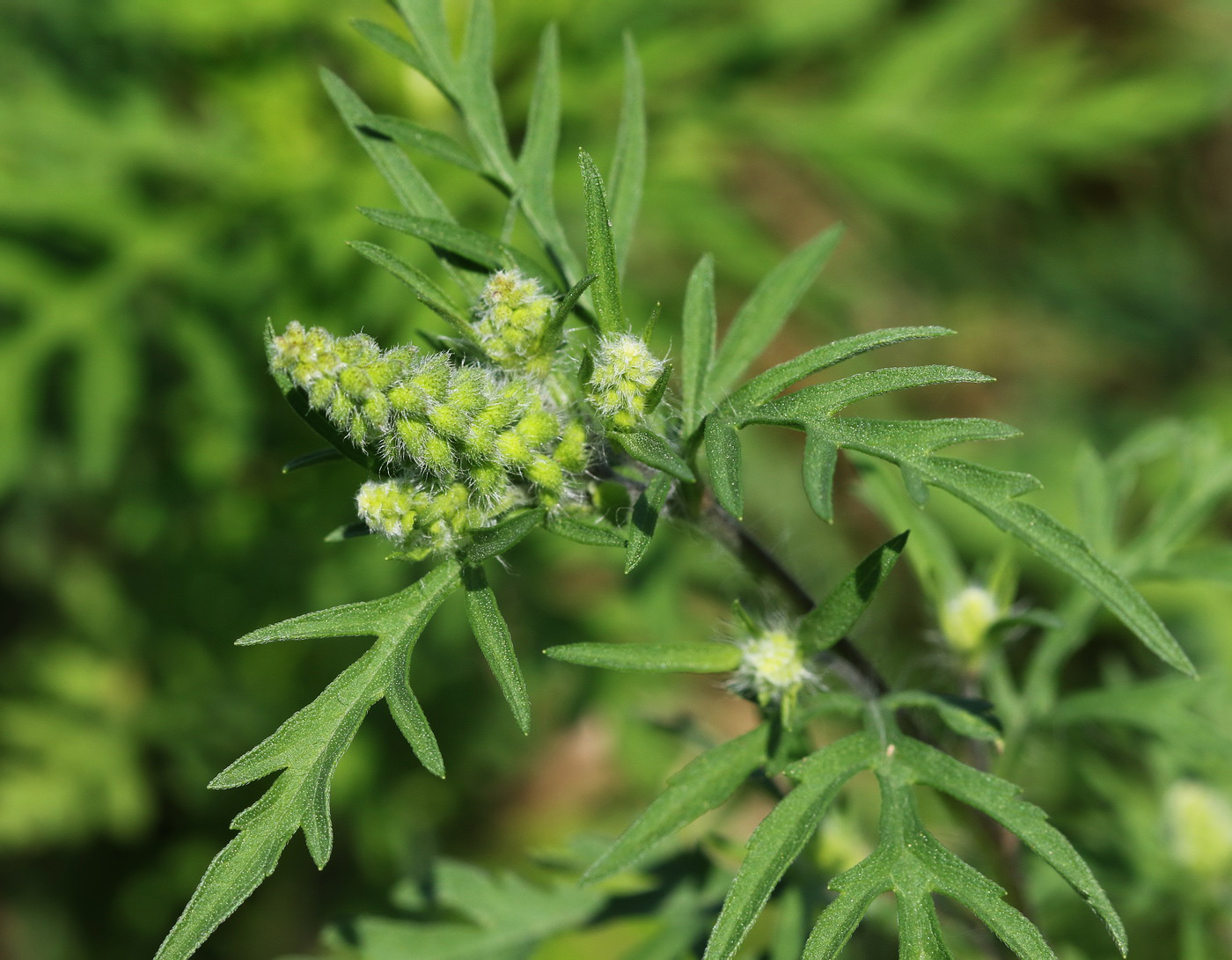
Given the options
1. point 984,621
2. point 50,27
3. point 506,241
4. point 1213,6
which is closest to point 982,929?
point 984,621

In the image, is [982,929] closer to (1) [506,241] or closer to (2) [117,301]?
(1) [506,241]

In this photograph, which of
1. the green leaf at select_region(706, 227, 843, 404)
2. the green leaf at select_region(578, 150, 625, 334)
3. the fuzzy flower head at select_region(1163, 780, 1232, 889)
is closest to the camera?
the green leaf at select_region(578, 150, 625, 334)

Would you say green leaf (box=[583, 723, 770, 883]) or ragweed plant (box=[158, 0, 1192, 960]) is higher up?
ragweed plant (box=[158, 0, 1192, 960])

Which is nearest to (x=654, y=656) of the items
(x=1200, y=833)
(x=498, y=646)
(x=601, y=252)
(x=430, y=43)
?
(x=498, y=646)

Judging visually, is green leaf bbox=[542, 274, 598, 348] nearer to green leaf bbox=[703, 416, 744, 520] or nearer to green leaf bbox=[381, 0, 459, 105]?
green leaf bbox=[703, 416, 744, 520]

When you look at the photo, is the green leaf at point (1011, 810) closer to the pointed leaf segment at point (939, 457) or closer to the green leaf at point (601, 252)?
the pointed leaf segment at point (939, 457)

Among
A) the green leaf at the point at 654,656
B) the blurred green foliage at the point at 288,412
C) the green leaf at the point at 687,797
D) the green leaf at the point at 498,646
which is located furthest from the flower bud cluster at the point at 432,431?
the blurred green foliage at the point at 288,412

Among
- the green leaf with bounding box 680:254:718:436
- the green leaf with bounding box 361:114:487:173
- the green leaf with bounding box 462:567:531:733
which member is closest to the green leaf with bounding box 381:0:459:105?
the green leaf with bounding box 361:114:487:173
